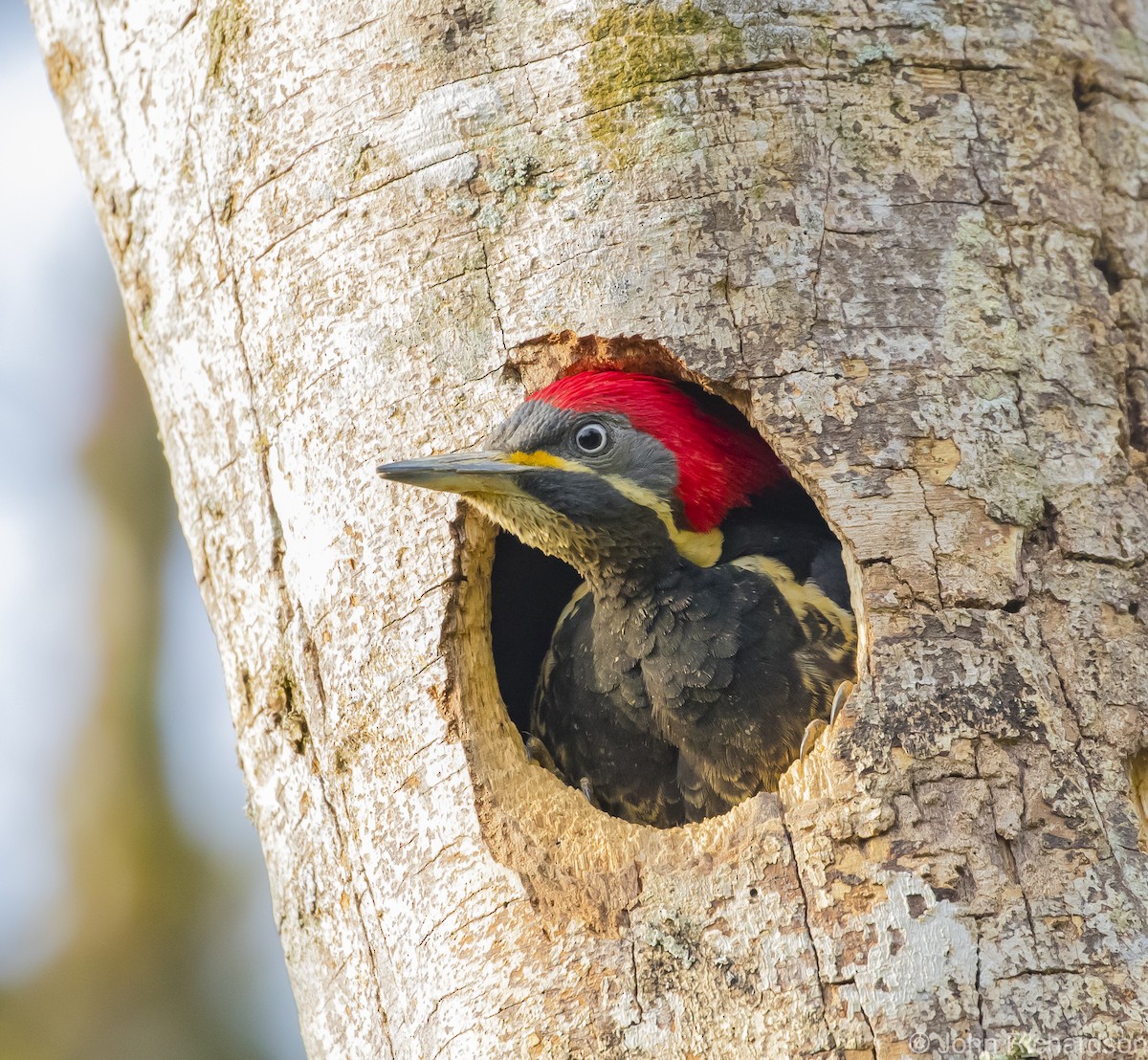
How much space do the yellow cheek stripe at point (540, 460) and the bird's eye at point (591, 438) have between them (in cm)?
4

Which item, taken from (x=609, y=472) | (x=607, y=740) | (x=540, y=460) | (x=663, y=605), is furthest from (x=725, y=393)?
(x=607, y=740)

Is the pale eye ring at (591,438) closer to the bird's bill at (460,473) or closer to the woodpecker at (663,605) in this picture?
the woodpecker at (663,605)

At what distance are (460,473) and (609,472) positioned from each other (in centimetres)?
63

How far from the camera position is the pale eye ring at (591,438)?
3279 millimetres

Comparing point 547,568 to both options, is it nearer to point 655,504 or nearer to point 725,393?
point 655,504

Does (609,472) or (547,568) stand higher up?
(609,472)

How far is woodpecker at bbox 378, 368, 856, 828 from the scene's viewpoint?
128 inches

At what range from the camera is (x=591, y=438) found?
131 inches

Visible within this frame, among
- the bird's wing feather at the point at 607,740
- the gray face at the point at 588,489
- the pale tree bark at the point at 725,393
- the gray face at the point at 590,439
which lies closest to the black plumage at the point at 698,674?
the bird's wing feather at the point at 607,740

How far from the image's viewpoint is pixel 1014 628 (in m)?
2.63

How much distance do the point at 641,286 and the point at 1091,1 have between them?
4.49 feet

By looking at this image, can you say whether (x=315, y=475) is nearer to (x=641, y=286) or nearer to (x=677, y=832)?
(x=641, y=286)

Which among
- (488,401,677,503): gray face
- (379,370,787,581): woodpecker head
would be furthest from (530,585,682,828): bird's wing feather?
(488,401,677,503): gray face

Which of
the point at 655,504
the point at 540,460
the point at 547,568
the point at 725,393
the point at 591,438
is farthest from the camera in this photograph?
the point at 547,568
